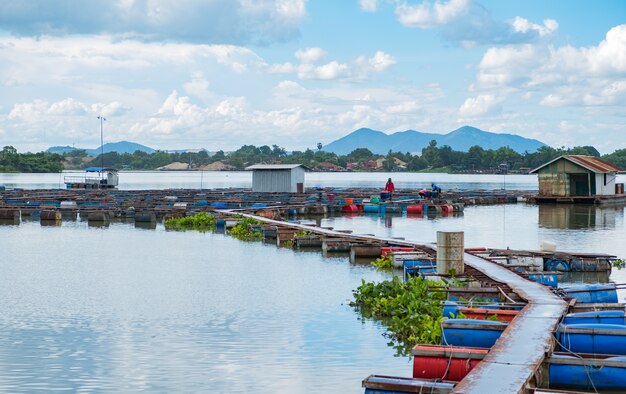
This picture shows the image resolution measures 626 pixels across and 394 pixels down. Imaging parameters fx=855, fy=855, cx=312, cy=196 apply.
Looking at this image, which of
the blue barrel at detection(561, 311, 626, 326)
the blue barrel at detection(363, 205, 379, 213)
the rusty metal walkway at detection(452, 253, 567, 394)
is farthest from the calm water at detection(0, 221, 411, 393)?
the blue barrel at detection(363, 205, 379, 213)

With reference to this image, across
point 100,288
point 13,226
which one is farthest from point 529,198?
point 100,288

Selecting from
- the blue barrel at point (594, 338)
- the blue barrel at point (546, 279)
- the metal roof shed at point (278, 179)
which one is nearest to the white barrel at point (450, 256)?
the blue barrel at point (546, 279)

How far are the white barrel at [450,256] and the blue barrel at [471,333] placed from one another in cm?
725

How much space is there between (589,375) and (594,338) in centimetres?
195

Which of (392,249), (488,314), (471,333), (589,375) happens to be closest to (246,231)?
(392,249)

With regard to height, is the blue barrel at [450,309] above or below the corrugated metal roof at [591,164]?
below

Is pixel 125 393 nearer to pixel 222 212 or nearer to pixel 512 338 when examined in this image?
pixel 512 338

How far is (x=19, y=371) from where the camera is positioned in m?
15.7

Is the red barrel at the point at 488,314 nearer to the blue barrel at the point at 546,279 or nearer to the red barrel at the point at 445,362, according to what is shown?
the red barrel at the point at 445,362

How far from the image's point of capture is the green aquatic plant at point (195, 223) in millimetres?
48562

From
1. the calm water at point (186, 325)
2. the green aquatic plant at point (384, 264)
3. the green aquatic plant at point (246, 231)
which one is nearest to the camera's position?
the calm water at point (186, 325)

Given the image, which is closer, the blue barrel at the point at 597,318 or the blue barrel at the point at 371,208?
the blue barrel at the point at 597,318

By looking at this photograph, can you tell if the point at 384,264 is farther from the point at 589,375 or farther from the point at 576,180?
the point at 576,180

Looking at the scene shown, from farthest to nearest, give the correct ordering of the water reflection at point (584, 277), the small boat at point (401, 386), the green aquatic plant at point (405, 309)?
the water reflection at point (584, 277) < the green aquatic plant at point (405, 309) < the small boat at point (401, 386)
